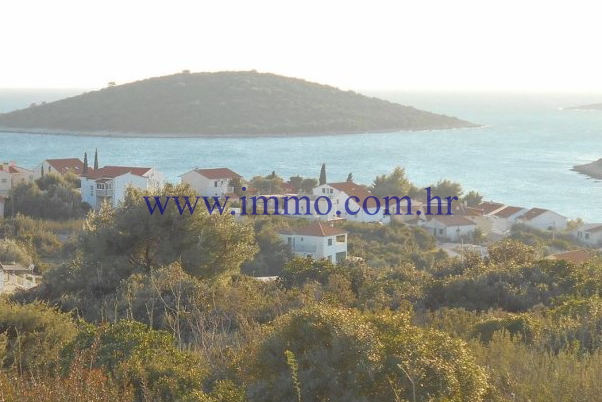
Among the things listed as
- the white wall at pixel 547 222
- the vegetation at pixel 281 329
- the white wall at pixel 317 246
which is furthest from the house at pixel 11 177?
the vegetation at pixel 281 329

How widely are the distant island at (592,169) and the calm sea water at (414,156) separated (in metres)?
1.17

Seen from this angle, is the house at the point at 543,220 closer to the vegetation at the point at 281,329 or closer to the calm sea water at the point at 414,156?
the calm sea water at the point at 414,156

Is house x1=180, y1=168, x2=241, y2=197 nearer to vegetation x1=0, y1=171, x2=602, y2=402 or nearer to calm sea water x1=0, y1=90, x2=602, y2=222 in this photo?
calm sea water x1=0, y1=90, x2=602, y2=222

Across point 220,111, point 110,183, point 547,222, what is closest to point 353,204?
point 547,222

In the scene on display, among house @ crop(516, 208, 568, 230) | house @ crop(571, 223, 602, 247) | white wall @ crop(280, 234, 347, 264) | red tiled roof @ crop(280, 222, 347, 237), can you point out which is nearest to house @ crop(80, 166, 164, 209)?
red tiled roof @ crop(280, 222, 347, 237)

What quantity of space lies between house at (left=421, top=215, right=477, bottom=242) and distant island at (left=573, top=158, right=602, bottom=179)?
31.7 metres

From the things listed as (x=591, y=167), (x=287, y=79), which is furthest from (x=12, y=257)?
(x=287, y=79)

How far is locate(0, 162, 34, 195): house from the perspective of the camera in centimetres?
3406

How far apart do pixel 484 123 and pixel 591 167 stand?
200 ft

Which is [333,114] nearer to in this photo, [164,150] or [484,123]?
[484,123]

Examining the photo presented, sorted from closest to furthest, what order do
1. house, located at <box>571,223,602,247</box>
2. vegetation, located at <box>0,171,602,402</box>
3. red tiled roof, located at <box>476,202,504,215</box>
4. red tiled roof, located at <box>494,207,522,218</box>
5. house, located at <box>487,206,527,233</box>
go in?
vegetation, located at <box>0,171,602,402</box> < house, located at <box>571,223,602,247</box> < house, located at <box>487,206,527,233</box> < red tiled roof, located at <box>494,207,522,218</box> < red tiled roof, located at <box>476,202,504,215</box>

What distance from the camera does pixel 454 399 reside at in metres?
3.60

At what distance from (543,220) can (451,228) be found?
610cm

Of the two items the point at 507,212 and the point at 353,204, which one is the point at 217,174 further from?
the point at 507,212
